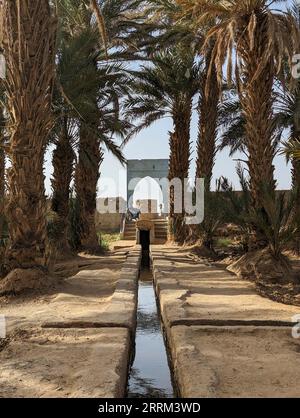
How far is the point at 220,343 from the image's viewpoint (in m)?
4.08

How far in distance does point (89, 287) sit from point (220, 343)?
3.54m

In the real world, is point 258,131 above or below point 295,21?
below

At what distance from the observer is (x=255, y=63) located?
9.88 meters

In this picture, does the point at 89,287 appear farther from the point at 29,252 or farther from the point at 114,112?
the point at 114,112

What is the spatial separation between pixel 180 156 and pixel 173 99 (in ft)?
6.63

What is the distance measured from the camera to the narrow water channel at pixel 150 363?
3650 mm

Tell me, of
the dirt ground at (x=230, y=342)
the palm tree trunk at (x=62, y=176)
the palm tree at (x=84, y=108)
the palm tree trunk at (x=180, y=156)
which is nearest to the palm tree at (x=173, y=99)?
the palm tree trunk at (x=180, y=156)

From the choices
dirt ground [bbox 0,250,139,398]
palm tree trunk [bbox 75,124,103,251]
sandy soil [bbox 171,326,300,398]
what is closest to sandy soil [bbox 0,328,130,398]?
dirt ground [bbox 0,250,139,398]

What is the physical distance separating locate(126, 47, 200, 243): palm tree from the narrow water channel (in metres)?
11.2

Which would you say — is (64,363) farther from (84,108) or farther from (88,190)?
(88,190)

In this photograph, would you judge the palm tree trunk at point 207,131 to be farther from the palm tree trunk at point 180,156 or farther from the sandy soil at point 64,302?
the sandy soil at point 64,302

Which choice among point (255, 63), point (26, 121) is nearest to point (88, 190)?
point (255, 63)
